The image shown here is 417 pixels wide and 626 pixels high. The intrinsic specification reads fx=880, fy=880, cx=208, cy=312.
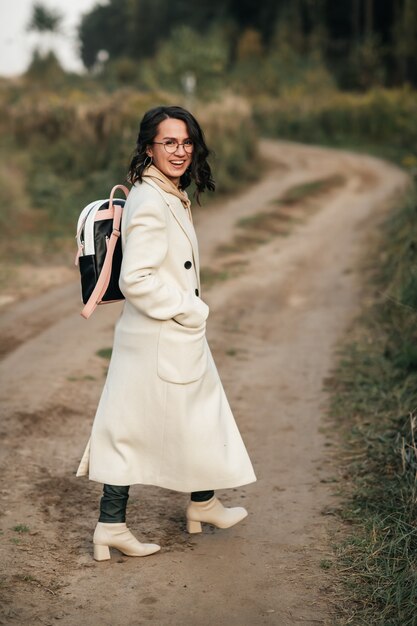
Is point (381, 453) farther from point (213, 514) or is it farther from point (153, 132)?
point (153, 132)

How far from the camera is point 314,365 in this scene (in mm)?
7375

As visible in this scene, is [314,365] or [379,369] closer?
[379,369]

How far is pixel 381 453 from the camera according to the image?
16.7 ft

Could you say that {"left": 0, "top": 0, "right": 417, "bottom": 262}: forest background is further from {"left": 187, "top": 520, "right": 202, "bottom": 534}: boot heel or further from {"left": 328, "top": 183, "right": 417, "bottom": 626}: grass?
{"left": 187, "top": 520, "right": 202, "bottom": 534}: boot heel

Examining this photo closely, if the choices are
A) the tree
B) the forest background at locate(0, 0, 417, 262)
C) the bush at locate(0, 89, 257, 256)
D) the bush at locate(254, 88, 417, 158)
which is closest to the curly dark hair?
the forest background at locate(0, 0, 417, 262)

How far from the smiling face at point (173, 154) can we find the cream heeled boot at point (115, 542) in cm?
146

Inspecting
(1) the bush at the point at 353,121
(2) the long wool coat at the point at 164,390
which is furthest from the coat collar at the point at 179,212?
(1) the bush at the point at 353,121

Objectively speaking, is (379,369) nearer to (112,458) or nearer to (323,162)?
(112,458)

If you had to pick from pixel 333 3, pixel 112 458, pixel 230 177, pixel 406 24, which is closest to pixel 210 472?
pixel 112 458

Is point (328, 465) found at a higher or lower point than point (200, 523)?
lower

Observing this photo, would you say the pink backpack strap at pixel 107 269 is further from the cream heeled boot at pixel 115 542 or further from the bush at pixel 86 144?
the bush at pixel 86 144

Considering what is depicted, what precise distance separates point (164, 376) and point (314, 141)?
2470 cm

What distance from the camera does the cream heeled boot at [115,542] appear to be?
3645mm

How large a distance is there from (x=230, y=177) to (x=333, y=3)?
109ft
